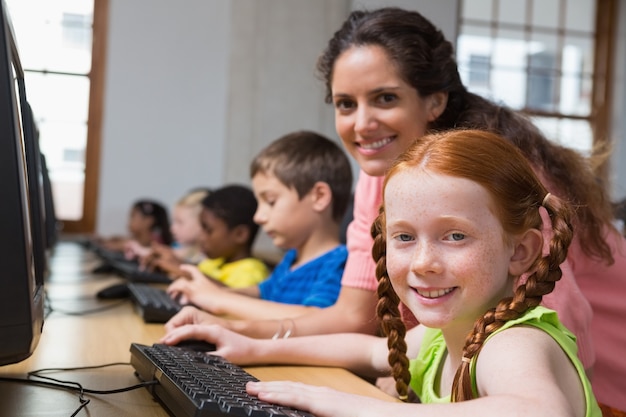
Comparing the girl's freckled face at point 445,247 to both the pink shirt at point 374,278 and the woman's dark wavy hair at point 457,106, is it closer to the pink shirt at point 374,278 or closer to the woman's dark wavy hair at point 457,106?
the pink shirt at point 374,278

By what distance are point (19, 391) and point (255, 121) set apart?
210 inches

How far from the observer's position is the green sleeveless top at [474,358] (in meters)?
0.92

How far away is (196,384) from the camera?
38.7 inches

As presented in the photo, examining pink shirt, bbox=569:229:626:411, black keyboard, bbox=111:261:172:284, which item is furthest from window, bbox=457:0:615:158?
pink shirt, bbox=569:229:626:411

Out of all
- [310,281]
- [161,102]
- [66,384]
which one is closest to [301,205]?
[310,281]

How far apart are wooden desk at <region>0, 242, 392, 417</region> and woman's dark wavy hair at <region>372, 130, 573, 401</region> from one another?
23 centimetres

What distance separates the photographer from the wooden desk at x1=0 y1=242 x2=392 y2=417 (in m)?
1.03

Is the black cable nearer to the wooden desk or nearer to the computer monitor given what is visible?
the wooden desk

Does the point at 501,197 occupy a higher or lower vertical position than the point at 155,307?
higher

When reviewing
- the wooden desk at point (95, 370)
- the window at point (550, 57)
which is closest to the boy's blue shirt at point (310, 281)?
the wooden desk at point (95, 370)

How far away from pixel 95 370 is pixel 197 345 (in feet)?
0.51

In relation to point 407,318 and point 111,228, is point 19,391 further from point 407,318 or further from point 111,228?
point 111,228

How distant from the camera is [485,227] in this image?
967 mm

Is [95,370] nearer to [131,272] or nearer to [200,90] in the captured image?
[131,272]
